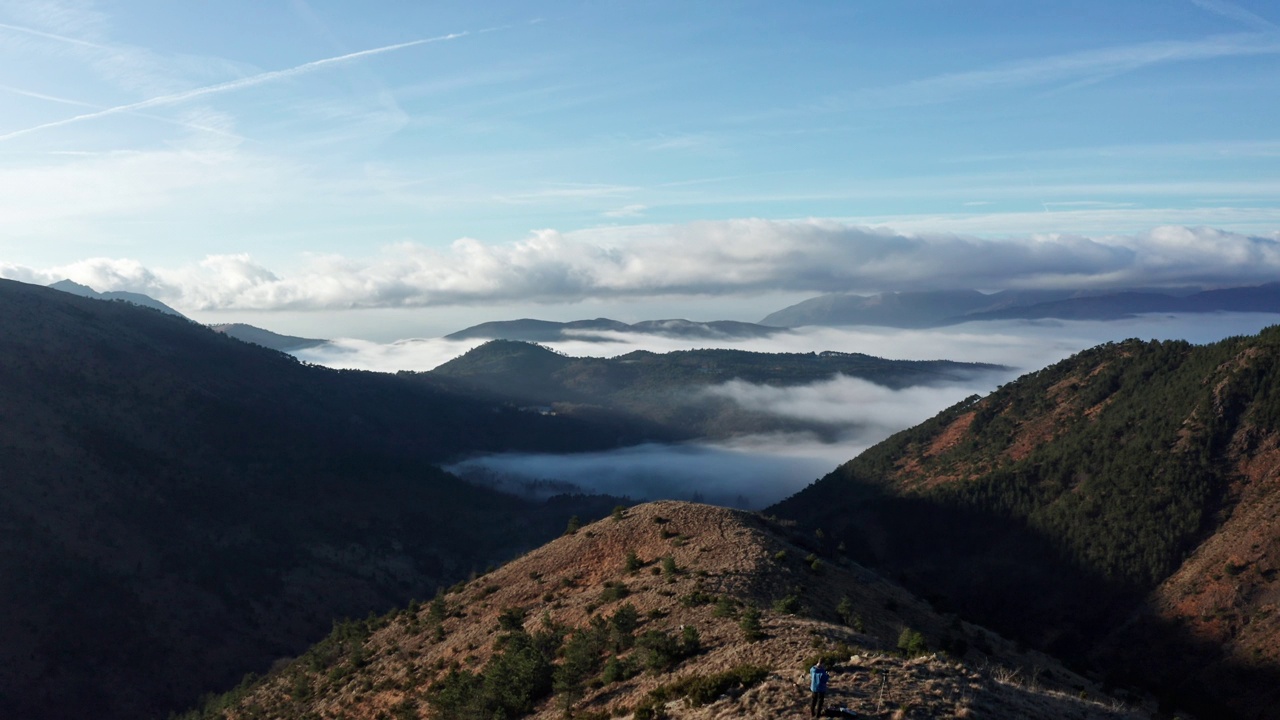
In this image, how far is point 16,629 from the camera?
90562 mm

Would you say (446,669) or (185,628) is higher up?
(446,669)

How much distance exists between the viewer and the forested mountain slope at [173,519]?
9425 centimetres

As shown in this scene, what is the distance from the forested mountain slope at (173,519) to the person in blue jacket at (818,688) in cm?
9210

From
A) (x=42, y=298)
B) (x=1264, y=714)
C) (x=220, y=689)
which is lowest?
(x=220, y=689)

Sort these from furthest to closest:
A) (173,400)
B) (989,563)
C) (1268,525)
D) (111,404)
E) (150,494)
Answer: (173,400) < (111,404) < (150,494) < (989,563) < (1268,525)

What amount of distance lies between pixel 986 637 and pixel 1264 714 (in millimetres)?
23887

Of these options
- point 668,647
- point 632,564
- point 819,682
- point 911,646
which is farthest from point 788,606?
point 819,682

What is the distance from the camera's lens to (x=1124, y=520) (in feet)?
276

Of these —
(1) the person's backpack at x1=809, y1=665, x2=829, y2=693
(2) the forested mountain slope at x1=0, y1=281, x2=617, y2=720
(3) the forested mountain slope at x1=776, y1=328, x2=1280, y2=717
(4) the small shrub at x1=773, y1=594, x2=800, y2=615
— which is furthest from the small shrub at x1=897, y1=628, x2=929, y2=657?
(2) the forested mountain slope at x1=0, y1=281, x2=617, y2=720


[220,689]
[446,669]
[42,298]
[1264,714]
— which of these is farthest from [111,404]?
[1264,714]

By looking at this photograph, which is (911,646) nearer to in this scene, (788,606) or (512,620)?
(788,606)

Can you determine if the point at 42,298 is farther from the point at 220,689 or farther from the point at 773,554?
the point at 773,554

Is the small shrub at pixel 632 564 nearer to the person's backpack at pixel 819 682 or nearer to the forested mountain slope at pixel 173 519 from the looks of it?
the person's backpack at pixel 819 682

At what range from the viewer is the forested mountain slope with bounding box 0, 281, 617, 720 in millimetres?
94250
